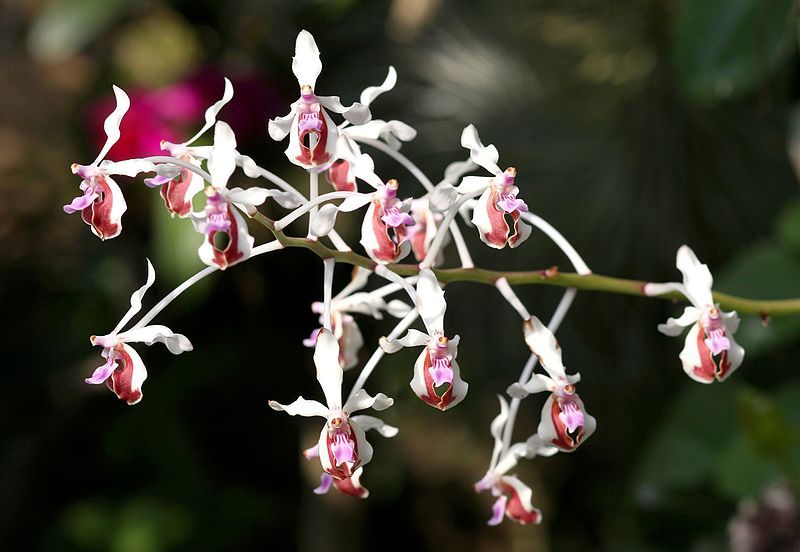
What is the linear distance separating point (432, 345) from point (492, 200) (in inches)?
2.8

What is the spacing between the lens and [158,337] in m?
0.45

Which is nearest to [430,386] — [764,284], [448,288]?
[764,284]

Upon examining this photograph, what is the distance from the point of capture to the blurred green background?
43.2 inches

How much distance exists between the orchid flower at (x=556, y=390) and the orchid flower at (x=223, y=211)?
14cm

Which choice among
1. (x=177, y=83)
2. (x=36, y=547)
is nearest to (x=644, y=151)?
(x=177, y=83)

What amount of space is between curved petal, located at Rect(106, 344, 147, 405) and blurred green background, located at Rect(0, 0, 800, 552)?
1.82ft

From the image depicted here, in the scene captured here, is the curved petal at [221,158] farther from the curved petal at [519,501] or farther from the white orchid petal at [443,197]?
the curved petal at [519,501]

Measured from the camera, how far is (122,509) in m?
1.59

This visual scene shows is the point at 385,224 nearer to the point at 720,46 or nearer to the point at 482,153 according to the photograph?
the point at 482,153

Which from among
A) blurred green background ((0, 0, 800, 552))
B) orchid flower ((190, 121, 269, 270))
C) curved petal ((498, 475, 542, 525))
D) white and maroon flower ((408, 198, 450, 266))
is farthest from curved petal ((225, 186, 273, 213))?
blurred green background ((0, 0, 800, 552))

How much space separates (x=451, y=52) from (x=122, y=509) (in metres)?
0.86

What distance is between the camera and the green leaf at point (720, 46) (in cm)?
90

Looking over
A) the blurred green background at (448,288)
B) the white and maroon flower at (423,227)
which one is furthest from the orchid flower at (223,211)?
the blurred green background at (448,288)

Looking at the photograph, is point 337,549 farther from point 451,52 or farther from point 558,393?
point 558,393
